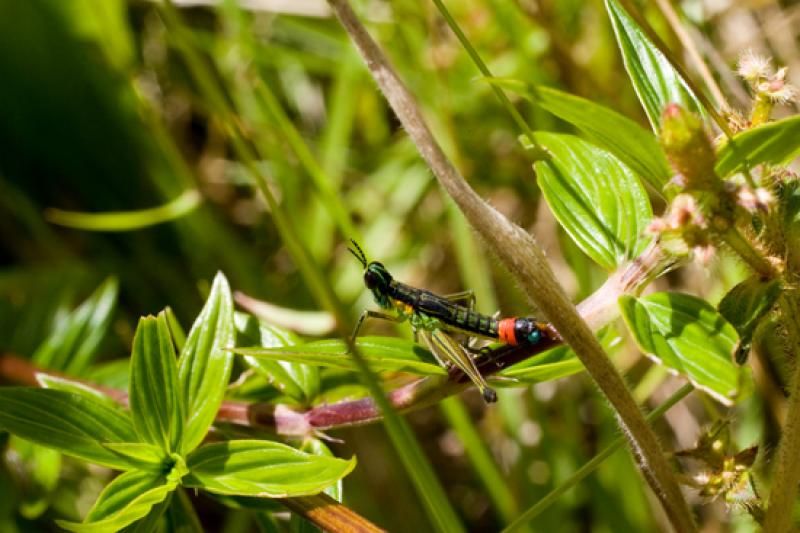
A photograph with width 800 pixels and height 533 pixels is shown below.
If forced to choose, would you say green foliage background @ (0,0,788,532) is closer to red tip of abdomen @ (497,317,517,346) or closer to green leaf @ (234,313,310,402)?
green leaf @ (234,313,310,402)

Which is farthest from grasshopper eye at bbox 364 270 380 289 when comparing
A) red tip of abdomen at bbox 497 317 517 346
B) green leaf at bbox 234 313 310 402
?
red tip of abdomen at bbox 497 317 517 346

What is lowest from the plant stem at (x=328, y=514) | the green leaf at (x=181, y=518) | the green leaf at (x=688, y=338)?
the green leaf at (x=688, y=338)

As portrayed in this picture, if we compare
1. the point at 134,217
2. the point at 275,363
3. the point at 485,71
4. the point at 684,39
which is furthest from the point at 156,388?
the point at 134,217

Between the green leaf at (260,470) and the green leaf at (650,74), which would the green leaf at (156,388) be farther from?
the green leaf at (650,74)

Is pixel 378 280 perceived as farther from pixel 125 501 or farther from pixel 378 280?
pixel 125 501

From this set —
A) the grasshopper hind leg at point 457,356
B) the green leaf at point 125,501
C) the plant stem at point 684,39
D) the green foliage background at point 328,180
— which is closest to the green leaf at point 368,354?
the grasshopper hind leg at point 457,356

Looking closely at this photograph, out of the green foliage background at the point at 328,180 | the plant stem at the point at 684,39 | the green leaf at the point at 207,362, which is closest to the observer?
the green leaf at the point at 207,362

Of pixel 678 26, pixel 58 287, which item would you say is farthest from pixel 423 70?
pixel 58 287
